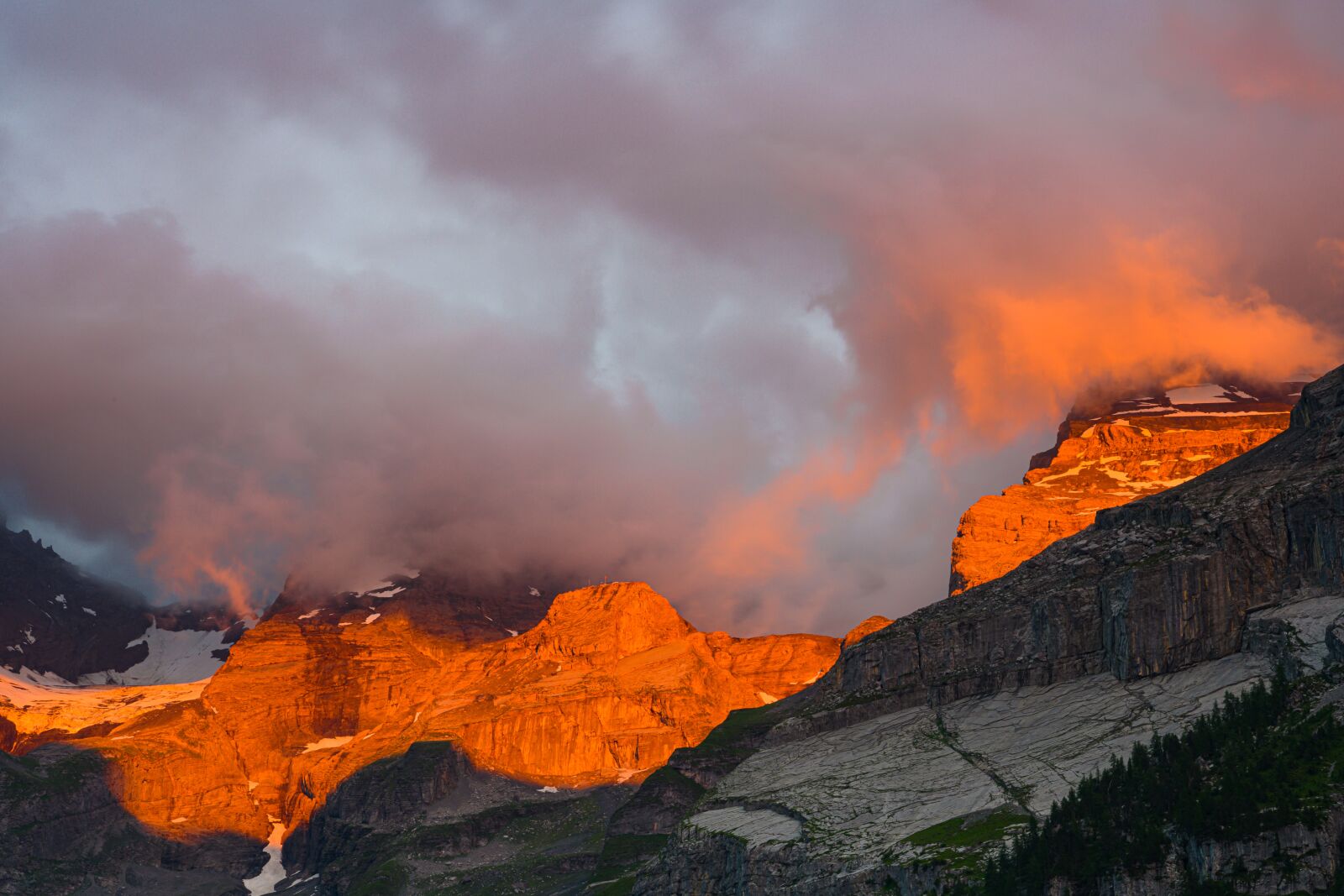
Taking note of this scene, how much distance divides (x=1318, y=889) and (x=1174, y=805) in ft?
83.9

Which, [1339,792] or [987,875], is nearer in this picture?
[1339,792]

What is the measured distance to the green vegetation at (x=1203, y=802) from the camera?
175 m

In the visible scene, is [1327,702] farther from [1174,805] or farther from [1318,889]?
[1318,889]

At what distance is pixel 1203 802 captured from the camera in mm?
182500

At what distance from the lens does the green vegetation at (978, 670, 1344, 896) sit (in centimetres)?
17462

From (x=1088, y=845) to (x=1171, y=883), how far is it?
49.6 feet

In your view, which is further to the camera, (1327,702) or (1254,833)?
(1327,702)

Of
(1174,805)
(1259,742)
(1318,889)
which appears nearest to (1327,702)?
(1259,742)

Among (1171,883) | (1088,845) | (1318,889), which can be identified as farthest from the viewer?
(1088,845)

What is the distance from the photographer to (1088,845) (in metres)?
192

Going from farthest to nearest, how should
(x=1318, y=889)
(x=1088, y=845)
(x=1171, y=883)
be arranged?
(x=1088, y=845) < (x=1171, y=883) < (x=1318, y=889)

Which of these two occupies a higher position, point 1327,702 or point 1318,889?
point 1327,702

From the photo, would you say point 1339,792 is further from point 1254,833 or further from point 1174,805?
point 1174,805

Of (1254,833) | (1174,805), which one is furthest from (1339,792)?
(1174,805)
